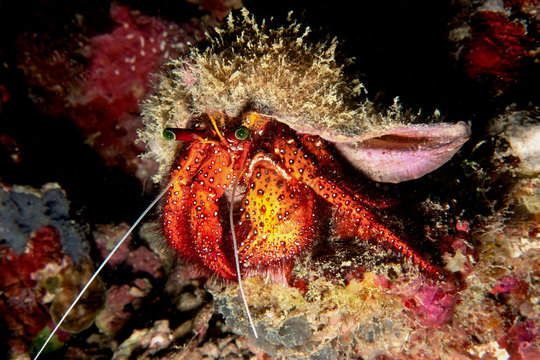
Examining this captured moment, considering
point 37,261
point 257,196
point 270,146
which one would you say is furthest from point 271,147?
point 37,261

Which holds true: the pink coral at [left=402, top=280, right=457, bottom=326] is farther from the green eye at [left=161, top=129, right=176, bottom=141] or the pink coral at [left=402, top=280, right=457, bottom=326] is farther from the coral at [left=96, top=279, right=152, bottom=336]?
the coral at [left=96, top=279, right=152, bottom=336]

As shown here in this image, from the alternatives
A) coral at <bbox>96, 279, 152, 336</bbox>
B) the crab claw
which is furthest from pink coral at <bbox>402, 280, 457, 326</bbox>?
coral at <bbox>96, 279, 152, 336</bbox>

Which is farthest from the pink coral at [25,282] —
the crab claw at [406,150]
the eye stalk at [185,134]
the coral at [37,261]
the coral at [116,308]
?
the crab claw at [406,150]

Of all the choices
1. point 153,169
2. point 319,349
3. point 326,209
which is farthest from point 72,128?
point 319,349

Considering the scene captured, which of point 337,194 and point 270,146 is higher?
point 270,146

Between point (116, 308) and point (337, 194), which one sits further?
point (116, 308)

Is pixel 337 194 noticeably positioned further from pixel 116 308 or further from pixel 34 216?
pixel 116 308

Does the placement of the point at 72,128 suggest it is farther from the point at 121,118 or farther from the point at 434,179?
the point at 434,179

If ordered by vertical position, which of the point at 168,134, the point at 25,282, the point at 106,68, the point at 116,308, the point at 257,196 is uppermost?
the point at 106,68

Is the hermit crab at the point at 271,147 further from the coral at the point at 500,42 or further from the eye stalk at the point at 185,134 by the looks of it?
the coral at the point at 500,42
